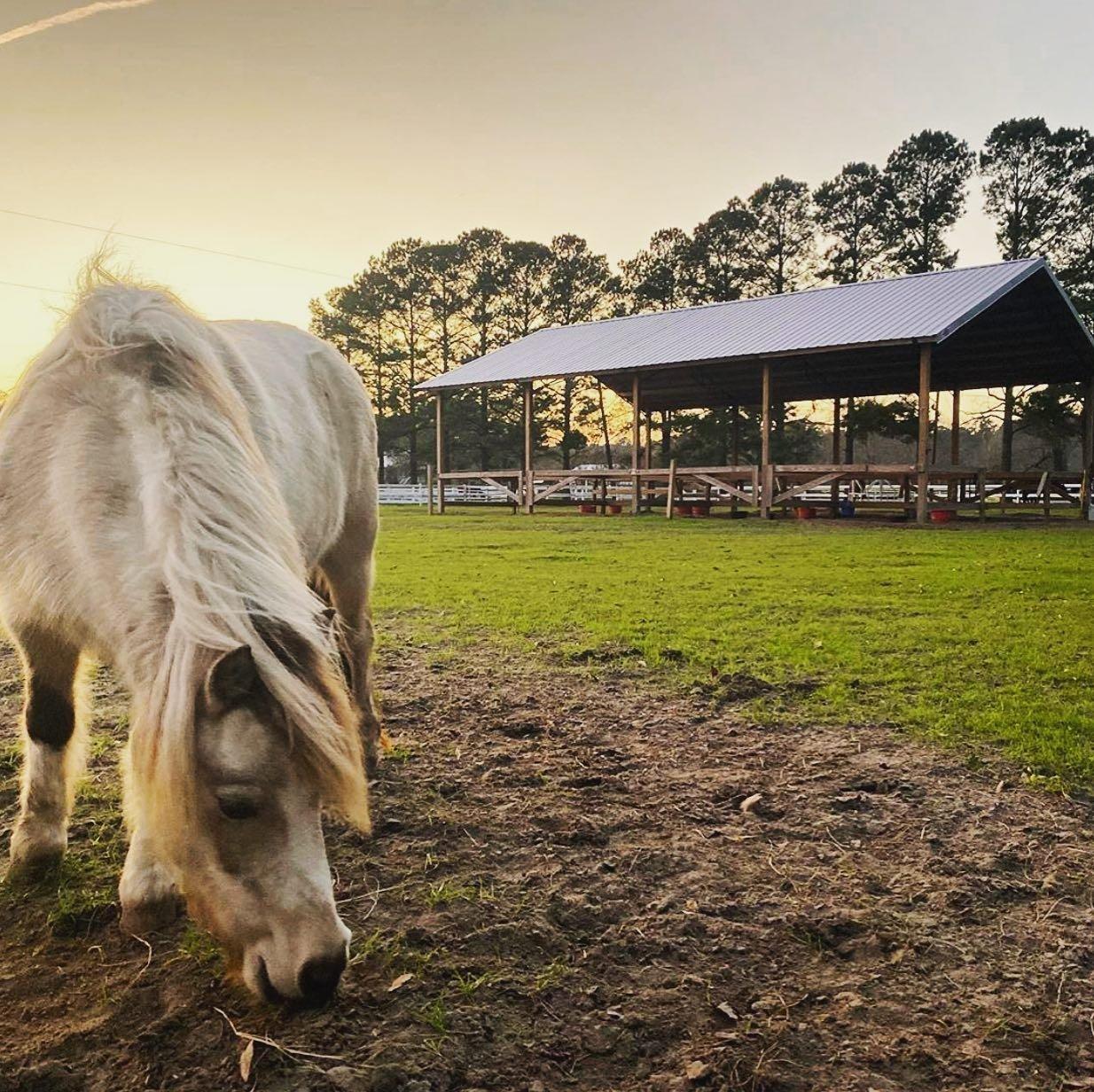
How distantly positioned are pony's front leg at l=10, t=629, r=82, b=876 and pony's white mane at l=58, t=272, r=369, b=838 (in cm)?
86

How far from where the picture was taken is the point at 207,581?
1.45 metres

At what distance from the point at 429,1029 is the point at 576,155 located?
21.4m

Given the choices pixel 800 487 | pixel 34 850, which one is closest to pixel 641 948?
pixel 34 850

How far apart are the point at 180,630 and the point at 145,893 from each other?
94 centimetres

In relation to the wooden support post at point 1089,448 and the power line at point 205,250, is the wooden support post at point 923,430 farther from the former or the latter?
the power line at point 205,250

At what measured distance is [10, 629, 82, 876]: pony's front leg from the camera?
7.20ft

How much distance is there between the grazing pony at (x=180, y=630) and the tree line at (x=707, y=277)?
28773mm

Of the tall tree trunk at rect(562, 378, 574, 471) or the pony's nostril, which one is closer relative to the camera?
the pony's nostril

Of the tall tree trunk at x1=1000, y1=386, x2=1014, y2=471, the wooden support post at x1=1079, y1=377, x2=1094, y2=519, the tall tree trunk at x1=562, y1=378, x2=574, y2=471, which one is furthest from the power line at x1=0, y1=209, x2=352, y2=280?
the tall tree trunk at x1=1000, y1=386, x2=1014, y2=471

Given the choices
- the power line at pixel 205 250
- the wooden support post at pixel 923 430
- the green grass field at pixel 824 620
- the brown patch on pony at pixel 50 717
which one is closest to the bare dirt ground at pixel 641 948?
the brown patch on pony at pixel 50 717

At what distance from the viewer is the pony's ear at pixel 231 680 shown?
1.33 metres

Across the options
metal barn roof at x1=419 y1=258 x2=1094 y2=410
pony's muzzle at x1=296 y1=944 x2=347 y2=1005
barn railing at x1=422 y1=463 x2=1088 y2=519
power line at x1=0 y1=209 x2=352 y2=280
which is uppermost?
power line at x1=0 y1=209 x2=352 y2=280

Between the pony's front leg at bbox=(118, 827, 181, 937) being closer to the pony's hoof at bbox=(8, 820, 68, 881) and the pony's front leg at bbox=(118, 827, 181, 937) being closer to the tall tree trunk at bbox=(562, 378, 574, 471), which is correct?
the pony's hoof at bbox=(8, 820, 68, 881)

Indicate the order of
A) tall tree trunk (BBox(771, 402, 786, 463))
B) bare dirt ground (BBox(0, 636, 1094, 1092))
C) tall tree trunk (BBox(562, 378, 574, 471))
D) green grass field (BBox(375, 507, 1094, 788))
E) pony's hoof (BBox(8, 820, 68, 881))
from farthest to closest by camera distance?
tall tree trunk (BBox(562, 378, 574, 471)), tall tree trunk (BBox(771, 402, 786, 463)), green grass field (BBox(375, 507, 1094, 788)), pony's hoof (BBox(8, 820, 68, 881)), bare dirt ground (BBox(0, 636, 1094, 1092))
